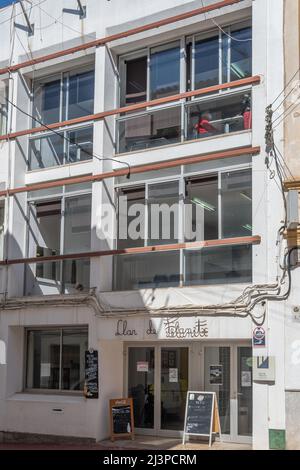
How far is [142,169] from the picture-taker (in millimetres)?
14930

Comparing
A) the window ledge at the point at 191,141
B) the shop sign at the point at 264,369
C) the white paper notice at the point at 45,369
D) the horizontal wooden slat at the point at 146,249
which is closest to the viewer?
the shop sign at the point at 264,369

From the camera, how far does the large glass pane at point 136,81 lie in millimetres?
15812

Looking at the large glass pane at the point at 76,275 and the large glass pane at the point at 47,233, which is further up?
the large glass pane at the point at 47,233

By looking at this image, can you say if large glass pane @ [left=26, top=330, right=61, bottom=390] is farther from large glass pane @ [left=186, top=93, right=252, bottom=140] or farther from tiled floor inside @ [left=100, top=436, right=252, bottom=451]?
large glass pane @ [left=186, top=93, right=252, bottom=140]

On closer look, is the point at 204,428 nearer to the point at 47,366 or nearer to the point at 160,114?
the point at 47,366

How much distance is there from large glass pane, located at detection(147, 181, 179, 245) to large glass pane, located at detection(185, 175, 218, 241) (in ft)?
0.92

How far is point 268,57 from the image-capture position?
535 inches

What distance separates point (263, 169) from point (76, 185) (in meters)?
4.90

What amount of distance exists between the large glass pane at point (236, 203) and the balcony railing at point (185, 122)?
1.05m

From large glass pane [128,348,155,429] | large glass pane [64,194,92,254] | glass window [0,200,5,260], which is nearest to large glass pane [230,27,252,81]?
large glass pane [64,194,92,254]

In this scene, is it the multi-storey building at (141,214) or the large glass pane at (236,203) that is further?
the large glass pane at (236,203)

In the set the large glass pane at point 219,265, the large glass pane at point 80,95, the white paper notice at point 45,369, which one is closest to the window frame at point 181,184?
the large glass pane at point 219,265

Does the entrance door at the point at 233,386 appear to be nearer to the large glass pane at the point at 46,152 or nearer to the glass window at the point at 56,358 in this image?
the glass window at the point at 56,358

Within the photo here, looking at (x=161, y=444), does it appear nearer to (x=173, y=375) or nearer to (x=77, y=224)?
(x=173, y=375)
